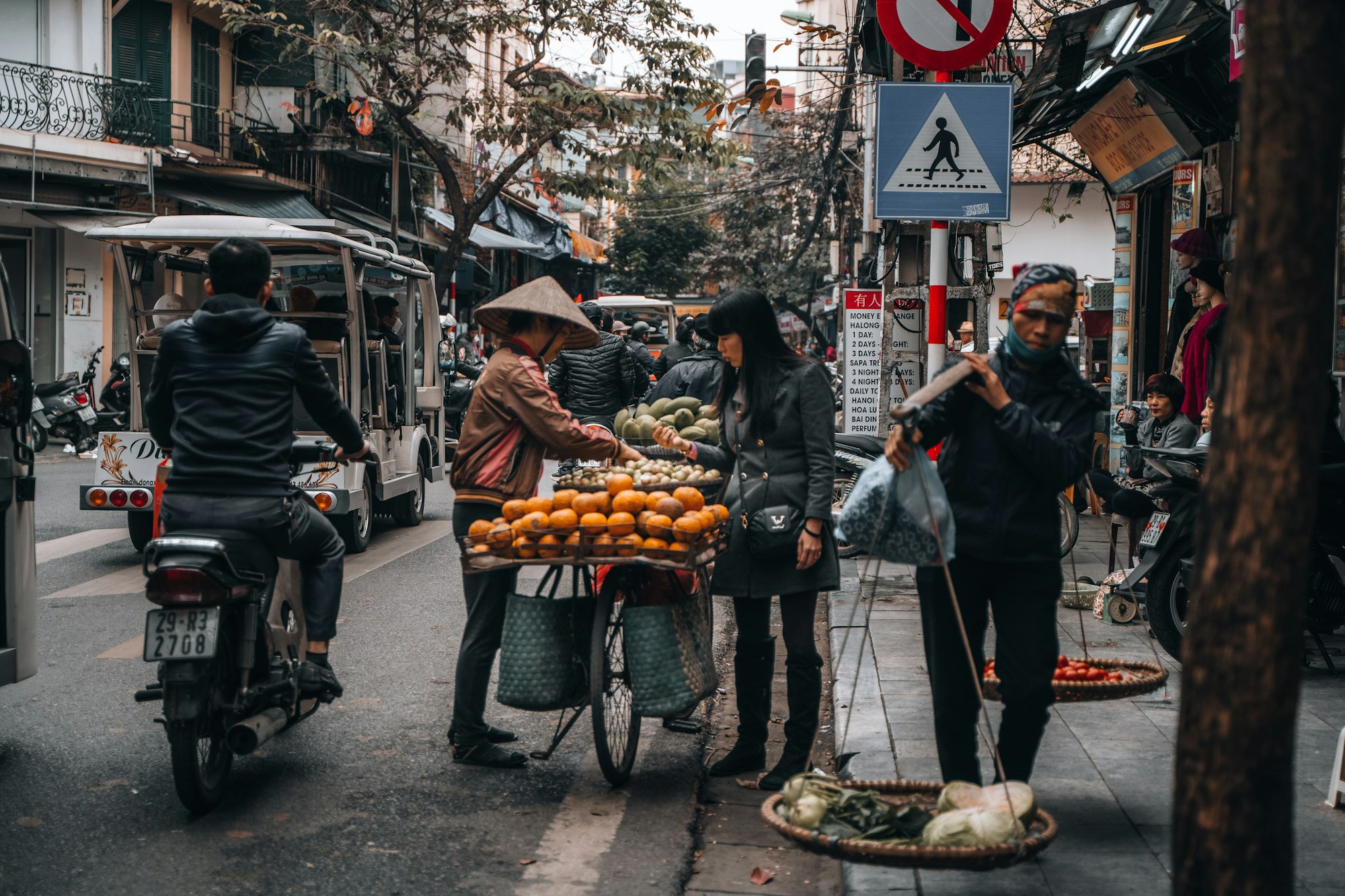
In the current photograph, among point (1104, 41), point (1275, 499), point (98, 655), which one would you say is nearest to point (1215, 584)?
point (1275, 499)

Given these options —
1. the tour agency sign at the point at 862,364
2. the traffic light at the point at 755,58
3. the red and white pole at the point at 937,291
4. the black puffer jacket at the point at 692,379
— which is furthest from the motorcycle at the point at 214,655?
the traffic light at the point at 755,58

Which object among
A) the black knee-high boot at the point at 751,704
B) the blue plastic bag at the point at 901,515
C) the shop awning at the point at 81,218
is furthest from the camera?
the shop awning at the point at 81,218

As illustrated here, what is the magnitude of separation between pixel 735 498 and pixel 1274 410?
2799 millimetres

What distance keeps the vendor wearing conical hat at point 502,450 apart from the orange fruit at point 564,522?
1.64 feet

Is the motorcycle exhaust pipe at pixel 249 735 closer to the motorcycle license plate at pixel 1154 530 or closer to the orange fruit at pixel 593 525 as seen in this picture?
the orange fruit at pixel 593 525

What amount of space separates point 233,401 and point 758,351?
185 centimetres

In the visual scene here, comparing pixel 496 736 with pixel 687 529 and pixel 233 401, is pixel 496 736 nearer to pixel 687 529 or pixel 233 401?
pixel 687 529

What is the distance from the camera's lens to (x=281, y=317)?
9305 mm

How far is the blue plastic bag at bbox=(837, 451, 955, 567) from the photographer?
3689mm

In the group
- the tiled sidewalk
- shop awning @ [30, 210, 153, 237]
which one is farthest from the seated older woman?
shop awning @ [30, 210, 153, 237]

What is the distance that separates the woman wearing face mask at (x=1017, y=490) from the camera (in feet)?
12.1

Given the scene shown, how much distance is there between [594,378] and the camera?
446 inches

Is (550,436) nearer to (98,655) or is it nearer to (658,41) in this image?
(98,655)

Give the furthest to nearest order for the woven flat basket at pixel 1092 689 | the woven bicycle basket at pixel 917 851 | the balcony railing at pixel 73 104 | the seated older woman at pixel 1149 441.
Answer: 1. the balcony railing at pixel 73 104
2. the seated older woman at pixel 1149 441
3. the woven flat basket at pixel 1092 689
4. the woven bicycle basket at pixel 917 851
